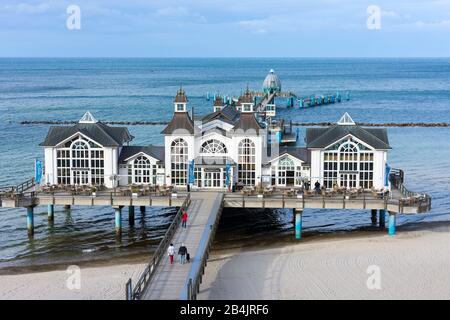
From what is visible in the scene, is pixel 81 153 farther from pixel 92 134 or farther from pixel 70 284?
pixel 70 284

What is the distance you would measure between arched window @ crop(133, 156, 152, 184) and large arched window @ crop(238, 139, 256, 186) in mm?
5578

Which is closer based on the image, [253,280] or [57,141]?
[253,280]

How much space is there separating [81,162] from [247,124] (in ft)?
34.0

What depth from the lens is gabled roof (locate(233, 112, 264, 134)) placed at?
1785 inches

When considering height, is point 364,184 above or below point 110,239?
above

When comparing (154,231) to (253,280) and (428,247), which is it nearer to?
(253,280)

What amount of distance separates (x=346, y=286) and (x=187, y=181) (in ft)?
50.2

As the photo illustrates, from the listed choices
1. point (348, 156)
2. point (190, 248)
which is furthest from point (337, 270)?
point (348, 156)

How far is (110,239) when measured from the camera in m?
42.1

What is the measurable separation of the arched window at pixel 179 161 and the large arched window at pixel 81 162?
14.2ft

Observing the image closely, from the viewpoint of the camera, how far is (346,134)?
4372cm
